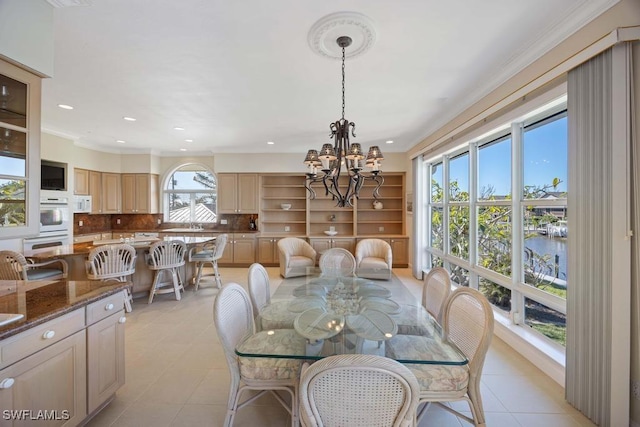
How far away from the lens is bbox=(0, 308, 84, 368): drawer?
1.25 meters

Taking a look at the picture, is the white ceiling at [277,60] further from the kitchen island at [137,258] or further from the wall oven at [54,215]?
the kitchen island at [137,258]

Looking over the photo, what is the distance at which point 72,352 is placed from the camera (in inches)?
62.2

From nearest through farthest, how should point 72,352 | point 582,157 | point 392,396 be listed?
point 392,396 < point 72,352 < point 582,157

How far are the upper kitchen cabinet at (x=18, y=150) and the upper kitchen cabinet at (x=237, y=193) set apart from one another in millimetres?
4924

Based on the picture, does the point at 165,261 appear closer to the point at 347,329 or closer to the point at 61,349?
the point at 61,349

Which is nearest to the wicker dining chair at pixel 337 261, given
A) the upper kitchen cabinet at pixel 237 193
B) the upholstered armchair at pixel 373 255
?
the upholstered armchair at pixel 373 255

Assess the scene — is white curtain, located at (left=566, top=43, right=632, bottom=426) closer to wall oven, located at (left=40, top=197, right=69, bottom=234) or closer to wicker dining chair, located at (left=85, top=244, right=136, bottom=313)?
wicker dining chair, located at (left=85, top=244, right=136, bottom=313)

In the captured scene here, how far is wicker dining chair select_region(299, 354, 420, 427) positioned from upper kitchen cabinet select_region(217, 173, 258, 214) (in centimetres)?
594

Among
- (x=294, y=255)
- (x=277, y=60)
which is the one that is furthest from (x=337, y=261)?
(x=277, y=60)

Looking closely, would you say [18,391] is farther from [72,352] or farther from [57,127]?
[57,127]

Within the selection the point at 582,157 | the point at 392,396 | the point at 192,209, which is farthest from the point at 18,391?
the point at 192,209

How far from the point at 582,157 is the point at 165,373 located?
12.0 feet

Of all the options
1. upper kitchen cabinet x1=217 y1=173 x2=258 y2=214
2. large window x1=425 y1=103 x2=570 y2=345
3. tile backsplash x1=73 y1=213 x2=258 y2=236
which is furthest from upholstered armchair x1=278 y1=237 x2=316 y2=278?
large window x1=425 y1=103 x2=570 y2=345

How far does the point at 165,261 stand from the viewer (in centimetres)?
414
